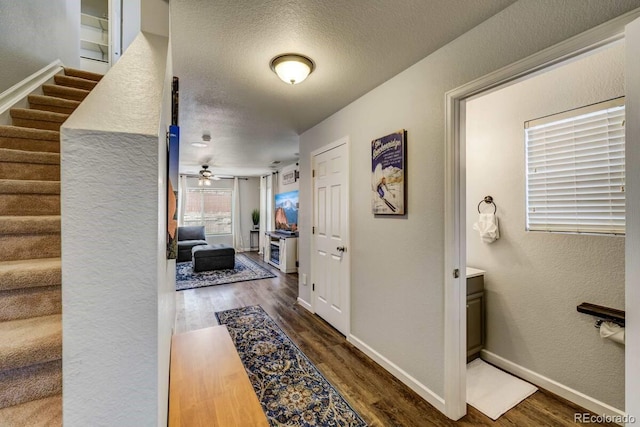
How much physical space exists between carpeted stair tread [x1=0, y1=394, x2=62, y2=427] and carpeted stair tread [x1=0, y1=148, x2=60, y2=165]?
1337mm

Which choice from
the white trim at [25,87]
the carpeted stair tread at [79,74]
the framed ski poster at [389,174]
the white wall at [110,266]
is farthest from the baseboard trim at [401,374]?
the carpeted stair tread at [79,74]

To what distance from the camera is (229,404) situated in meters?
1.03

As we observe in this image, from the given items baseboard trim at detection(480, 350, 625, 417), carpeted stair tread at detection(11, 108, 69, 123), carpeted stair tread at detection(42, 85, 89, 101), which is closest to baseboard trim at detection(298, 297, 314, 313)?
baseboard trim at detection(480, 350, 625, 417)

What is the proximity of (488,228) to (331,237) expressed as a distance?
1449 millimetres

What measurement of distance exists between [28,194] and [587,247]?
10.6ft

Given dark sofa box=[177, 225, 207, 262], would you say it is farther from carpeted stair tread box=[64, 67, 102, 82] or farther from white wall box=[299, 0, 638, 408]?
Result: white wall box=[299, 0, 638, 408]

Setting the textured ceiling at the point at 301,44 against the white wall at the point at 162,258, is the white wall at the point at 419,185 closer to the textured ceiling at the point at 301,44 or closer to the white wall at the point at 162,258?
the textured ceiling at the point at 301,44

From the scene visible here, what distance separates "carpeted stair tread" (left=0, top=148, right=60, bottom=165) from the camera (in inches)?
58.8

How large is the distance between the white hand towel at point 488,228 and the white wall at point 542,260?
47 millimetres

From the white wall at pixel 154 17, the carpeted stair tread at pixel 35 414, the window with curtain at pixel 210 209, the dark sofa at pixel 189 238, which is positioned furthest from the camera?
the window with curtain at pixel 210 209

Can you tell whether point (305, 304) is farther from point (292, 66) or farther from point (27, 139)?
point (27, 139)

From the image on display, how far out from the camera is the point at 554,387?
180cm

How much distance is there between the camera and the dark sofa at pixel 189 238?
616 cm
